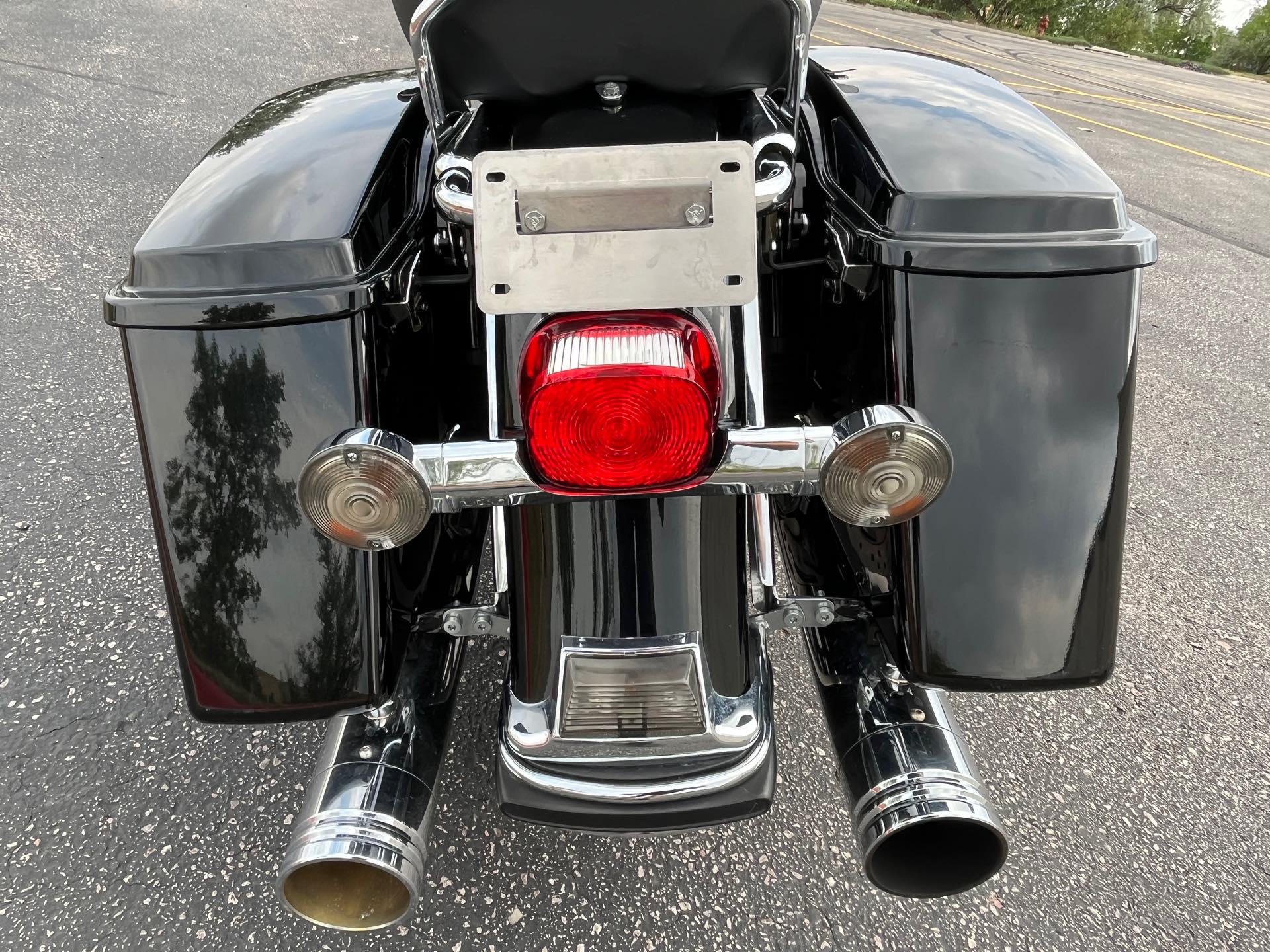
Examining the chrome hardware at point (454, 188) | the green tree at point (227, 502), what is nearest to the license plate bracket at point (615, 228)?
the chrome hardware at point (454, 188)

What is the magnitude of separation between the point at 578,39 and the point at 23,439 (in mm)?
2576

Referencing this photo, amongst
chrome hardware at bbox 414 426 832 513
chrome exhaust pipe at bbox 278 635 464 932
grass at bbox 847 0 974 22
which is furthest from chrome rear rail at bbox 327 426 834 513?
grass at bbox 847 0 974 22

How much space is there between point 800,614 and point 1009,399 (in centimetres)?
48

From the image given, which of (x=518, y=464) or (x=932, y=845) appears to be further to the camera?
(x=932, y=845)

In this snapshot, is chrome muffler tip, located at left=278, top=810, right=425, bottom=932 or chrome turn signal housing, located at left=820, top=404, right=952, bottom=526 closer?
chrome turn signal housing, located at left=820, top=404, right=952, bottom=526

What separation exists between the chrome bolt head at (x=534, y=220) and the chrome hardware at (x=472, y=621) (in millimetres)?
680

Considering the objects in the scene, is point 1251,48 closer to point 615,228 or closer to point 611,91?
point 611,91

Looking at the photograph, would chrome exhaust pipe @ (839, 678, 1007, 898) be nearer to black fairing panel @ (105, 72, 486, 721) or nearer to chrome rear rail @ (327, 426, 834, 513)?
chrome rear rail @ (327, 426, 834, 513)

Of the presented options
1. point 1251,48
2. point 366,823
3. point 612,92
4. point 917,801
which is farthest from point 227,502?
point 1251,48

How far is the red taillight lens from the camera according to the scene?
37.9 inches

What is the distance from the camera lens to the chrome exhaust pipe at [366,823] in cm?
112

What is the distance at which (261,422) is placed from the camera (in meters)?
1.23

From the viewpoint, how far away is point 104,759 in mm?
1834

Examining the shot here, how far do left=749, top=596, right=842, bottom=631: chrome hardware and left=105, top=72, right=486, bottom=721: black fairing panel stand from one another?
63 centimetres
